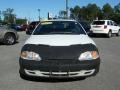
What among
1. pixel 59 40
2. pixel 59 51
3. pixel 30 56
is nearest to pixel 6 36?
pixel 59 40

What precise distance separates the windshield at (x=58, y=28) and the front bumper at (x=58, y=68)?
6.78 feet

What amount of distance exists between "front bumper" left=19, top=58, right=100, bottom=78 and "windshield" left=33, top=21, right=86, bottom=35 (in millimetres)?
2067

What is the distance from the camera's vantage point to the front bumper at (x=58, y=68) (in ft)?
22.2

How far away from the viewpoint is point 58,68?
6754 millimetres

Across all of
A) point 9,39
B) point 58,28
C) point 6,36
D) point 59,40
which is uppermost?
point 58,28

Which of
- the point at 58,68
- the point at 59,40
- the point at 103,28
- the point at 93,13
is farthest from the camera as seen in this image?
the point at 93,13

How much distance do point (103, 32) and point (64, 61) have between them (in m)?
20.6

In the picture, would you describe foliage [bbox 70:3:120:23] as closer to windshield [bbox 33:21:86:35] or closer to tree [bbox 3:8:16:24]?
tree [bbox 3:8:16:24]

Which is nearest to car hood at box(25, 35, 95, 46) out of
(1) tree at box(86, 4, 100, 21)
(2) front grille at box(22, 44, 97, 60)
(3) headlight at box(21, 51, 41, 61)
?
(2) front grille at box(22, 44, 97, 60)

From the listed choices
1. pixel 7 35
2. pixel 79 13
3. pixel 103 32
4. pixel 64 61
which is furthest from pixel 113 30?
pixel 79 13

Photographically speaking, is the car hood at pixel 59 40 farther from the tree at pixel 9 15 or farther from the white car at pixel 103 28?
the tree at pixel 9 15

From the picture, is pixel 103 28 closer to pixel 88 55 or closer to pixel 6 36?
pixel 6 36

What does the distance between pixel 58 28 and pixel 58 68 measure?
2517 mm

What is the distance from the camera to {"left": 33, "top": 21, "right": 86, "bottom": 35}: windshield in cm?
883
